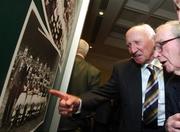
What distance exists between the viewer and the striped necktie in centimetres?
169

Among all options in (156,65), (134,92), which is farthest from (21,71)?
(156,65)

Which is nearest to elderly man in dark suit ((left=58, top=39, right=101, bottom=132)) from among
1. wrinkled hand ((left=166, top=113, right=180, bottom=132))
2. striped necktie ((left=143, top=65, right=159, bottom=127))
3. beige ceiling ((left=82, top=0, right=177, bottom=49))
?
striped necktie ((left=143, top=65, right=159, bottom=127))

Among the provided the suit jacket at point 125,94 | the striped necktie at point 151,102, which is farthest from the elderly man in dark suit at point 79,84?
the striped necktie at point 151,102

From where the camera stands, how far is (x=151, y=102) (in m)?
1.74

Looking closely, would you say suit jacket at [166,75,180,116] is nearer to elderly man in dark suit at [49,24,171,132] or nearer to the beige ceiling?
elderly man in dark suit at [49,24,171,132]

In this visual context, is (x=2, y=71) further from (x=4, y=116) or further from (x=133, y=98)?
(x=133, y=98)

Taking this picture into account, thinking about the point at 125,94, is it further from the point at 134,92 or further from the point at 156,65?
the point at 156,65

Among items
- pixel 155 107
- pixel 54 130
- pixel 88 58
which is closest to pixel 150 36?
pixel 155 107

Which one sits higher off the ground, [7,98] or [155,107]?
[155,107]

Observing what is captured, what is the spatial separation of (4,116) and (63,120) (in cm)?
196

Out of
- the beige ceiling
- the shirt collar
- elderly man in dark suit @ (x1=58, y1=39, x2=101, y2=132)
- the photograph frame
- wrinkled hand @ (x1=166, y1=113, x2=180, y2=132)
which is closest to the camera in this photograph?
wrinkled hand @ (x1=166, y1=113, x2=180, y2=132)

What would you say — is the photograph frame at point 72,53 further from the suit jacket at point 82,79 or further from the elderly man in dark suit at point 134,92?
the suit jacket at point 82,79

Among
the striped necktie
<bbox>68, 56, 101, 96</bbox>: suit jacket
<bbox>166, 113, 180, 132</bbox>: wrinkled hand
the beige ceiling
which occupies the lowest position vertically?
<bbox>166, 113, 180, 132</bbox>: wrinkled hand

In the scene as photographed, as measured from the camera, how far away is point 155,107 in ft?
5.50
